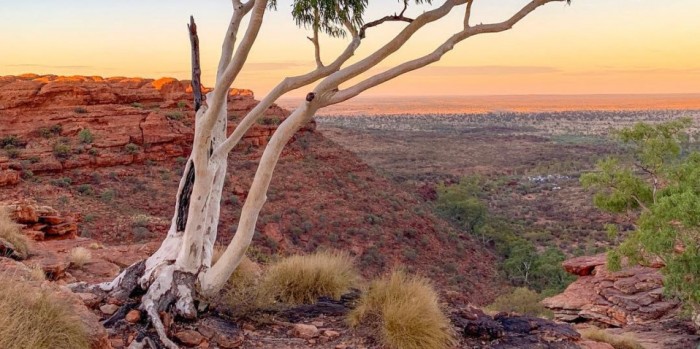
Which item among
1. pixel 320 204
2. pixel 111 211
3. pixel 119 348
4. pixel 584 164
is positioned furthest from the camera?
pixel 584 164

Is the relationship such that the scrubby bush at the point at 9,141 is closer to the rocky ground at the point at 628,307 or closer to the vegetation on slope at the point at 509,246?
the vegetation on slope at the point at 509,246

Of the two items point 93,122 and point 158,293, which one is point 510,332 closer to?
point 158,293

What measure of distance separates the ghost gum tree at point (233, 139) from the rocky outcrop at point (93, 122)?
16496 millimetres

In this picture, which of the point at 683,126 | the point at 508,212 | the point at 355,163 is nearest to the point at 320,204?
the point at 355,163

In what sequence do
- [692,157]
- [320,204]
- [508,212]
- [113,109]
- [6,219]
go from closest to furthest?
1. [6,219]
2. [692,157]
3. [320,204]
4. [113,109]
5. [508,212]

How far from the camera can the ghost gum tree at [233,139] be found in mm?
5402

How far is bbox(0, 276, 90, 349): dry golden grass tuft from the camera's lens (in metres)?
3.54

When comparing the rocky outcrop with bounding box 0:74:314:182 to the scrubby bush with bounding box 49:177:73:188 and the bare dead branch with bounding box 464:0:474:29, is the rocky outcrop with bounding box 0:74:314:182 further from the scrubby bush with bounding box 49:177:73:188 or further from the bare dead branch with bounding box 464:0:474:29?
the bare dead branch with bounding box 464:0:474:29

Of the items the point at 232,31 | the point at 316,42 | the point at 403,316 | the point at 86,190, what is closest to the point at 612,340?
the point at 403,316

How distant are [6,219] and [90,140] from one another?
16934 millimetres

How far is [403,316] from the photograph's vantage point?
18.2ft

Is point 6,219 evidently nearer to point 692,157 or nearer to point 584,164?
point 692,157

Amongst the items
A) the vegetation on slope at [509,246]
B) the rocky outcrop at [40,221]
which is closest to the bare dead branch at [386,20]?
the rocky outcrop at [40,221]

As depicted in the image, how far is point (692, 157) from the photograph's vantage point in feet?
31.9
